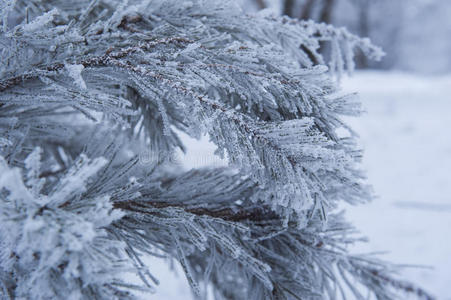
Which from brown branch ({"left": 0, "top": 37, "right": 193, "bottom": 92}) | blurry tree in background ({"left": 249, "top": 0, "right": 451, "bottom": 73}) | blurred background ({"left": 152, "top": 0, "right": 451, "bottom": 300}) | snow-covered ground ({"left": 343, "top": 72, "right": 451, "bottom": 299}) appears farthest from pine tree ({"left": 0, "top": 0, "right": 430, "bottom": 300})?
blurry tree in background ({"left": 249, "top": 0, "right": 451, "bottom": 73})

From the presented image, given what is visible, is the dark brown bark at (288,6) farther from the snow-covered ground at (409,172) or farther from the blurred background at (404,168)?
the snow-covered ground at (409,172)

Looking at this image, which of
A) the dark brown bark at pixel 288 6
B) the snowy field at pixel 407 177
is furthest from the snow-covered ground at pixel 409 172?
the dark brown bark at pixel 288 6

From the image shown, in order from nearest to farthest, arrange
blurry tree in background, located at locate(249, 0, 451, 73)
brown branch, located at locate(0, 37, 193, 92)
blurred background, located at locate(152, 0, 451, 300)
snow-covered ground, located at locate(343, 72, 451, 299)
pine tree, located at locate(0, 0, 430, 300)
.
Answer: pine tree, located at locate(0, 0, 430, 300), brown branch, located at locate(0, 37, 193, 92), blurred background, located at locate(152, 0, 451, 300), snow-covered ground, located at locate(343, 72, 451, 299), blurry tree in background, located at locate(249, 0, 451, 73)

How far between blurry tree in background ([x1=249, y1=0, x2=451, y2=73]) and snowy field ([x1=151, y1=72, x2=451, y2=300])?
4311 mm

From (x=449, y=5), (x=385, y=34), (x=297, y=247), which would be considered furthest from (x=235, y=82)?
(x=449, y=5)

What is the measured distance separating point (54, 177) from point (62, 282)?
813mm

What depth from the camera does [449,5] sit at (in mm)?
11922

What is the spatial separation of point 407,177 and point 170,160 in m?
5.31

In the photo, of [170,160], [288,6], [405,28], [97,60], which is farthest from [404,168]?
[405,28]

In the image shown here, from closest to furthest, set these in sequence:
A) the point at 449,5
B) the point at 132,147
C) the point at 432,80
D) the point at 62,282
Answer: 1. the point at 62,282
2. the point at 132,147
3. the point at 432,80
4. the point at 449,5

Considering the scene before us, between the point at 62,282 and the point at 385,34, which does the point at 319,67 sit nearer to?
the point at 62,282

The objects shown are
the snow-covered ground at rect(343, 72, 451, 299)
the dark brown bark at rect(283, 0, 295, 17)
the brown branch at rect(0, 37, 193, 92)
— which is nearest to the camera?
the brown branch at rect(0, 37, 193, 92)

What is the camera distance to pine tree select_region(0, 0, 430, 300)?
1.72ft

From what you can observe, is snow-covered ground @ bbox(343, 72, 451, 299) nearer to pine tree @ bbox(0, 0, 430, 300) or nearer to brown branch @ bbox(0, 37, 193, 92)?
pine tree @ bbox(0, 0, 430, 300)
